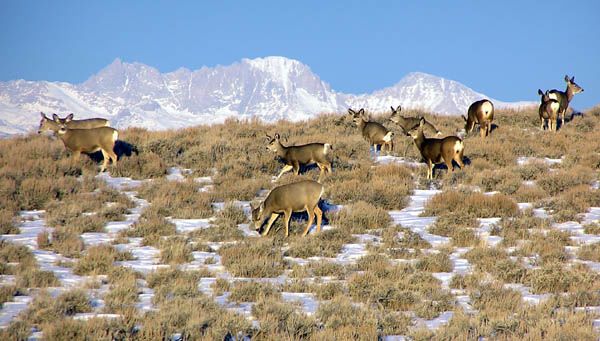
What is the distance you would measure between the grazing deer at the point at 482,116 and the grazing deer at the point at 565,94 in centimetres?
372

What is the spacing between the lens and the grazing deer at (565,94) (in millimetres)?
25406

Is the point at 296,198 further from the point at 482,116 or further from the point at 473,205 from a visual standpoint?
the point at 482,116

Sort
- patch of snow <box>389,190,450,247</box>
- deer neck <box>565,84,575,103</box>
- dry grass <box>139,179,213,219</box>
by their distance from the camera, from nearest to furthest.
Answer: patch of snow <box>389,190,450,247</box> → dry grass <box>139,179,213,219</box> → deer neck <box>565,84,575,103</box>

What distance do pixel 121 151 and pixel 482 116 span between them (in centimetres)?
1255

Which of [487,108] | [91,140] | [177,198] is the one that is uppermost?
[487,108]

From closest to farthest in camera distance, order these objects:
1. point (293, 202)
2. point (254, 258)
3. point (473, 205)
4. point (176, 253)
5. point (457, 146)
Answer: point (254, 258), point (176, 253), point (293, 202), point (473, 205), point (457, 146)

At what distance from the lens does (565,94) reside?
2662cm

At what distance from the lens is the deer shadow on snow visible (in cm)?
1973

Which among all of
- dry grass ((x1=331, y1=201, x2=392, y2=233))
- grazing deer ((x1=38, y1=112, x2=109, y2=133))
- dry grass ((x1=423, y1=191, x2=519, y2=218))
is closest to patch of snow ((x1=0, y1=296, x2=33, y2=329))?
dry grass ((x1=331, y1=201, x2=392, y2=233))

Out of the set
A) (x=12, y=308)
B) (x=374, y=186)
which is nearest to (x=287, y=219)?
(x=374, y=186)

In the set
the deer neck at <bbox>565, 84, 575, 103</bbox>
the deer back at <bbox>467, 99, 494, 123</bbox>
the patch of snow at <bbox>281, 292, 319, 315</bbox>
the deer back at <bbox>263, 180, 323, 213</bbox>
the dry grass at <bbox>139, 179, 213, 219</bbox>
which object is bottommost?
the patch of snow at <bbox>281, 292, 319, 315</bbox>

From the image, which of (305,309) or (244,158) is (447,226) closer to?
(305,309)

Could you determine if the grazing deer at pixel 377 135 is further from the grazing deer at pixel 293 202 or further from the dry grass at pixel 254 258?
the dry grass at pixel 254 258

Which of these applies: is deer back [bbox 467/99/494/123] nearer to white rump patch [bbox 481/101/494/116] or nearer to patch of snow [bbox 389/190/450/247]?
white rump patch [bbox 481/101/494/116]
